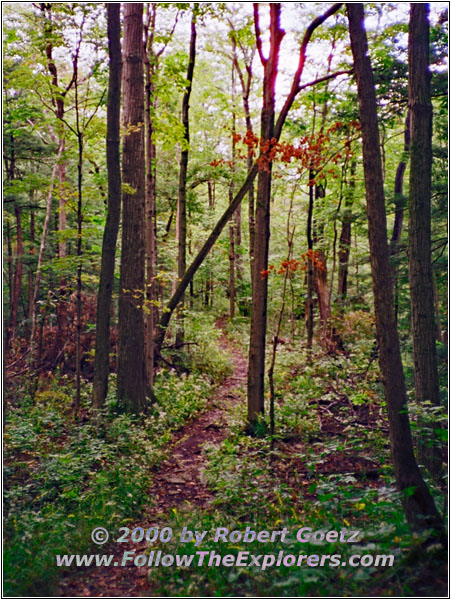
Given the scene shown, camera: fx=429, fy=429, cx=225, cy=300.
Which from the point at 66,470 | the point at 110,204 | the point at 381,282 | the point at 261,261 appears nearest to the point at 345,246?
the point at 261,261

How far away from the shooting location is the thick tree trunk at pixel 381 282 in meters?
4.02

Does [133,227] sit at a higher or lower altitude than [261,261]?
higher

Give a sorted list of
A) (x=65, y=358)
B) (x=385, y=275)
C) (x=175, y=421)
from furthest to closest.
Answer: (x=65, y=358), (x=175, y=421), (x=385, y=275)

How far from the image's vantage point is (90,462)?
612 centimetres

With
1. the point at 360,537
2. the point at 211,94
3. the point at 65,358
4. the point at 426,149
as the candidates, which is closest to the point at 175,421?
the point at 65,358

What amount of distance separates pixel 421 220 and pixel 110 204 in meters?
4.95

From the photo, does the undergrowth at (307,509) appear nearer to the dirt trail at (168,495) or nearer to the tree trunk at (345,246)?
the dirt trail at (168,495)

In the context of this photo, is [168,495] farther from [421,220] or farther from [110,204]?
[421,220]

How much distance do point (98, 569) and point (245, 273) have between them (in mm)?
21117

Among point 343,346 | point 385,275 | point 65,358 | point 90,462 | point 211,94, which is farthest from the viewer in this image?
point 211,94

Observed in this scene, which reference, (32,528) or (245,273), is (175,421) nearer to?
(32,528)

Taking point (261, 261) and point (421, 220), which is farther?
point (261, 261)

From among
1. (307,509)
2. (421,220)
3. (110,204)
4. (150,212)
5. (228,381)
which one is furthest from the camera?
(228,381)

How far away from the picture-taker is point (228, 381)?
12.7 meters
